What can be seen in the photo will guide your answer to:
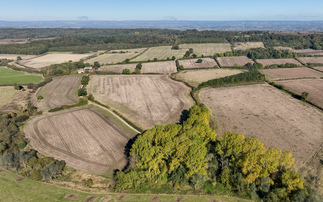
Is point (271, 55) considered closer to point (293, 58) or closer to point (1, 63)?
point (293, 58)

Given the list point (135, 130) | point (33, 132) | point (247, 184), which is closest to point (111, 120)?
point (135, 130)

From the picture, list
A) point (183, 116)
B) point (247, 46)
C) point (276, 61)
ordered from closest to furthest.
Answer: point (183, 116) < point (276, 61) < point (247, 46)

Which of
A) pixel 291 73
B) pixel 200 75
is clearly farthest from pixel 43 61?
pixel 291 73

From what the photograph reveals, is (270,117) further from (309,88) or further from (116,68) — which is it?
(116,68)

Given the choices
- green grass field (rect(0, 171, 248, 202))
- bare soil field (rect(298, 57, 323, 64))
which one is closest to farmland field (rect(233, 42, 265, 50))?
bare soil field (rect(298, 57, 323, 64))

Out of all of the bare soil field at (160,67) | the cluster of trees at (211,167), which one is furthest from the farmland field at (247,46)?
the cluster of trees at (211,167)
